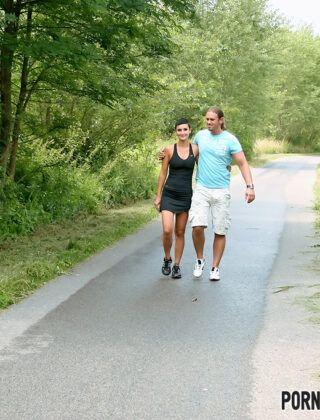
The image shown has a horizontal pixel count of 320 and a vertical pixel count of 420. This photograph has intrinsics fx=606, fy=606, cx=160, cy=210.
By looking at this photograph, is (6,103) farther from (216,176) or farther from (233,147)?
(233,147)

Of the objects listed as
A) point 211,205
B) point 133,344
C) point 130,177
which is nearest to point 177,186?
point 211,205

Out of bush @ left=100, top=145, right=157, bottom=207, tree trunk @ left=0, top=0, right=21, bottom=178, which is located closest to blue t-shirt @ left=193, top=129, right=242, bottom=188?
tree trunk @ left=0, top=0, right=21, bottom=178

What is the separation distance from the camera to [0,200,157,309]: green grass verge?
22.2 ft

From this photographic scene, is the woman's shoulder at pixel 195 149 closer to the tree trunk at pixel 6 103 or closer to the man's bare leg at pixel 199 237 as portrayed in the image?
the man's bare leg at pixel 199 237

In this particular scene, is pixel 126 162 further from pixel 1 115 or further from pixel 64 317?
pixel 64 317

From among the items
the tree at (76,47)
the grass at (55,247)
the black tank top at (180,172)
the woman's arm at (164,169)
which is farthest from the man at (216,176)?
the tree at (76,47)

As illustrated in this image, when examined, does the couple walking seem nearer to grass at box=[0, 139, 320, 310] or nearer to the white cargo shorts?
the white cargo shorts

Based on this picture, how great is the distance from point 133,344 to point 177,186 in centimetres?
282

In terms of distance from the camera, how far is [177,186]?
7.39m

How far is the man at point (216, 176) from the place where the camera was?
707 cm

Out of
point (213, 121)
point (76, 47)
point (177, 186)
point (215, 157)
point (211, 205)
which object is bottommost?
point (211, 205)

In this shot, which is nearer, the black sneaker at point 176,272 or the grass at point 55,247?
the grass at point 55,247

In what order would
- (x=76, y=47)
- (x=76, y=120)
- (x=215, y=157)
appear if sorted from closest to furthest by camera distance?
1. (x=215, y=157)
2. (x=76, y=47)
3. (x=76, y=120)

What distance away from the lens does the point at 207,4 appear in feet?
105
